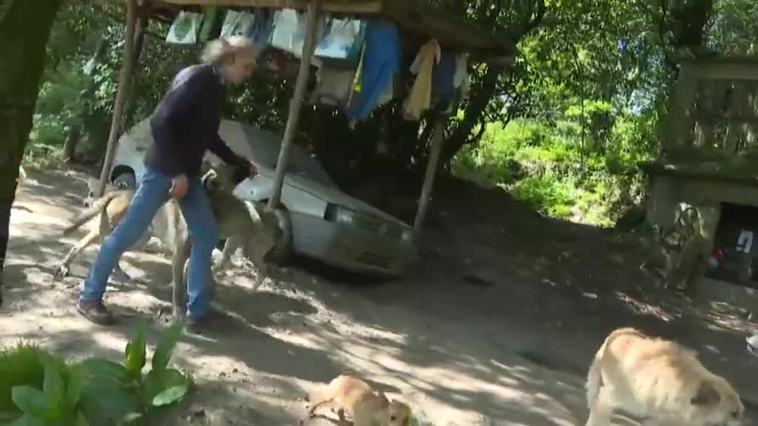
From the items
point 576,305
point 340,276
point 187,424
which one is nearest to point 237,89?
point 340,276

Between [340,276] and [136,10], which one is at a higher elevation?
[136,10]

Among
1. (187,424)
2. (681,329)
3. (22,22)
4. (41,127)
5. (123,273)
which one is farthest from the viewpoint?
(41,127)

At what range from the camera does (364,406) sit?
4.33 metres

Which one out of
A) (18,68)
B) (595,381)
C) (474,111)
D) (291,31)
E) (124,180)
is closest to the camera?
(18,68)

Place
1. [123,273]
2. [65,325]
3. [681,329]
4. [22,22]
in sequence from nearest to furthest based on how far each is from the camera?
[22,22]
[65,325]
[123,273]
[681,329]

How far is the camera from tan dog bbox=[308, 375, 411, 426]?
4.27 m

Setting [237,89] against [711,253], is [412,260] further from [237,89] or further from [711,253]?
[237,89]

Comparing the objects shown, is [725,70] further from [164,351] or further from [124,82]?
[164,351]

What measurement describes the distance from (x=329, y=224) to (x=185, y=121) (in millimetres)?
3450

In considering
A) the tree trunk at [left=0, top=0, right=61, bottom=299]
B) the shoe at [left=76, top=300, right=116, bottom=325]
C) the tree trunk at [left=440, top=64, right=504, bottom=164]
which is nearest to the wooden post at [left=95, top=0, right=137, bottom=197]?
the shoe at [left=76, top=300, right=116, bottom=325]

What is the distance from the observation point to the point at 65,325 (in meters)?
5.71

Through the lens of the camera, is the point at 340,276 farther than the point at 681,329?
No

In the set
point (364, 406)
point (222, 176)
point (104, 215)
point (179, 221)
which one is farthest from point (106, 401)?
point (104, 215)

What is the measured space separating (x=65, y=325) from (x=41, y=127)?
12.1 m
